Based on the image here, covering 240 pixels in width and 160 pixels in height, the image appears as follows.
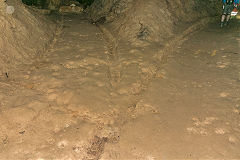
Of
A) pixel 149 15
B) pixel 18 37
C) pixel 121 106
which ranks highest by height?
pixel 149 15

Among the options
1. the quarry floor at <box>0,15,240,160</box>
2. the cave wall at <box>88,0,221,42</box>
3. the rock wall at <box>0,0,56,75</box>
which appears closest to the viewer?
the quarry floor at <box>0,15,240,160</box>

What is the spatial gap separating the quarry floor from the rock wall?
279 millimetres

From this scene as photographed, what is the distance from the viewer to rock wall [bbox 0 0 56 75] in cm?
416

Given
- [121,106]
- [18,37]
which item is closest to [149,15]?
[18,37]

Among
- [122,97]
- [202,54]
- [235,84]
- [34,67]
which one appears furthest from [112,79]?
[202,54]

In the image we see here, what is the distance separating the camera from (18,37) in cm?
471

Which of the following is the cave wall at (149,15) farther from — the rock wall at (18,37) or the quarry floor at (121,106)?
the rock wall at (18,37)

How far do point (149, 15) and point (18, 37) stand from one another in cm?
410

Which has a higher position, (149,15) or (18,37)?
(149,15)

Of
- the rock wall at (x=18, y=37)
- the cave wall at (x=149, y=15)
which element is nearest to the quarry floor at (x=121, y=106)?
the rock wall at (x=18, y=37)

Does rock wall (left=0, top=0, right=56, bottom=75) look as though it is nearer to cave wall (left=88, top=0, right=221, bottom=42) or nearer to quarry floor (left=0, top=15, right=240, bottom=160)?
quarry floor (left=0, top=15, right=240, bottom=160)

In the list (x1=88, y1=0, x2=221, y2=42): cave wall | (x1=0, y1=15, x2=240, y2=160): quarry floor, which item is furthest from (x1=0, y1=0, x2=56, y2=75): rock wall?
(x1=88, y1=0, x2=221, y2=42): cave wall

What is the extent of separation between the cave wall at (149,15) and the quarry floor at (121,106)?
4.69 feet

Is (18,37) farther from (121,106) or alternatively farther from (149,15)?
(149,15)
